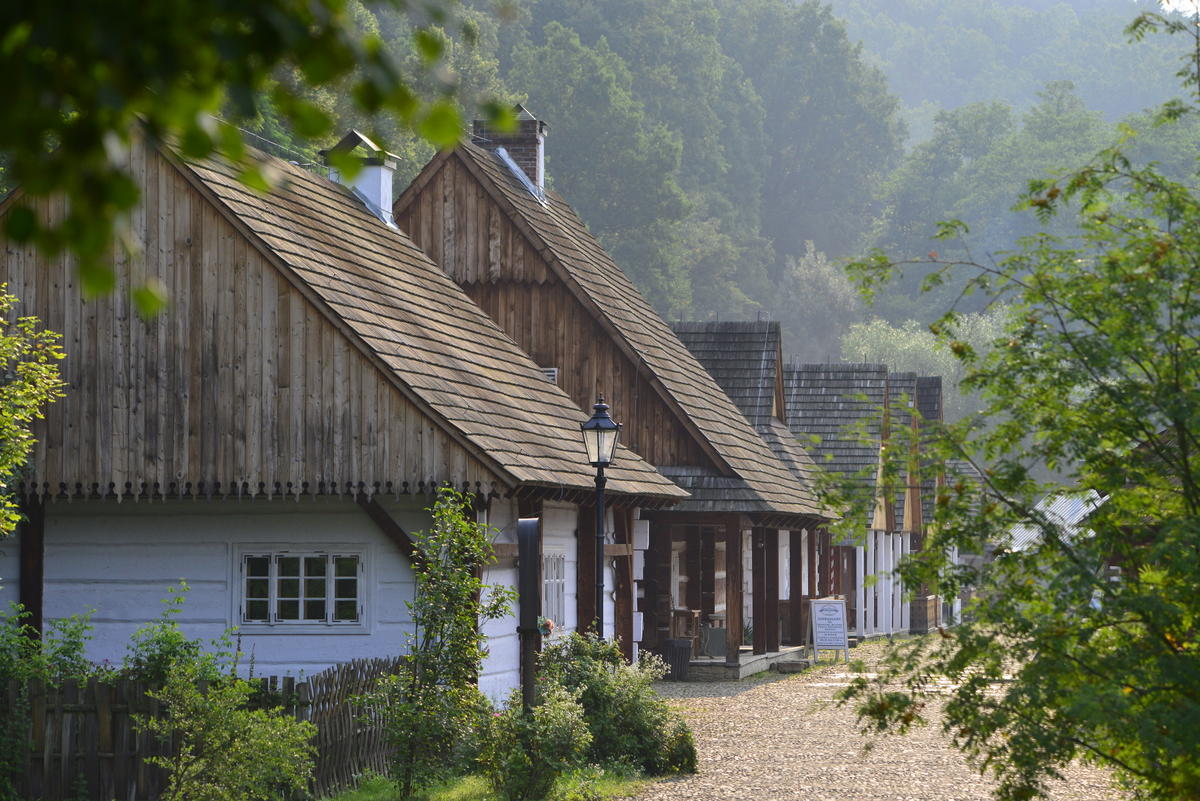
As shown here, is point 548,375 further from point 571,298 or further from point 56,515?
point 56,515

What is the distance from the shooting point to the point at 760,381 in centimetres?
3192

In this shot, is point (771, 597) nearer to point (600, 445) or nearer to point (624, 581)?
point (624, 581)

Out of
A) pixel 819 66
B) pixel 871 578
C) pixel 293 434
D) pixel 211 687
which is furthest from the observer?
pixel 819 66

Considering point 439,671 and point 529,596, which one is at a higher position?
point 529,596

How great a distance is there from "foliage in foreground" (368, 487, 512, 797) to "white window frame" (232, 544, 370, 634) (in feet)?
11.8

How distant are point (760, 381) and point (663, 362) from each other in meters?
6.67

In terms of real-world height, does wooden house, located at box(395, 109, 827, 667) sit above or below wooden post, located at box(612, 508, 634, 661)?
above

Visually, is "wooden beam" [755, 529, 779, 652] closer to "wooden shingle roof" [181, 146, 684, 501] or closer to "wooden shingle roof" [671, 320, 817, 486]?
"wooden shingle roof" [671, 320, 817, 486]

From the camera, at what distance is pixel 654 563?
83.4 ft

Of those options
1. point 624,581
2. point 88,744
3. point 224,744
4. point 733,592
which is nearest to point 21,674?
point 88,744

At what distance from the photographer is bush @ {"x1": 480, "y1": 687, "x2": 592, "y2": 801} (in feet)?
39.1

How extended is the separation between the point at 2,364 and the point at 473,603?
3.74 m

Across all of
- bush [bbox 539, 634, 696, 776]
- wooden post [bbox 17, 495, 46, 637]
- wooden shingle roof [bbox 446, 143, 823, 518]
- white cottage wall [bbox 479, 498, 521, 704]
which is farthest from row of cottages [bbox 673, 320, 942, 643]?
wooden post [bbox 17, 495, 46, 637]

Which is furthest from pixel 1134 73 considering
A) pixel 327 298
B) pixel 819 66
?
pixel 327 298
